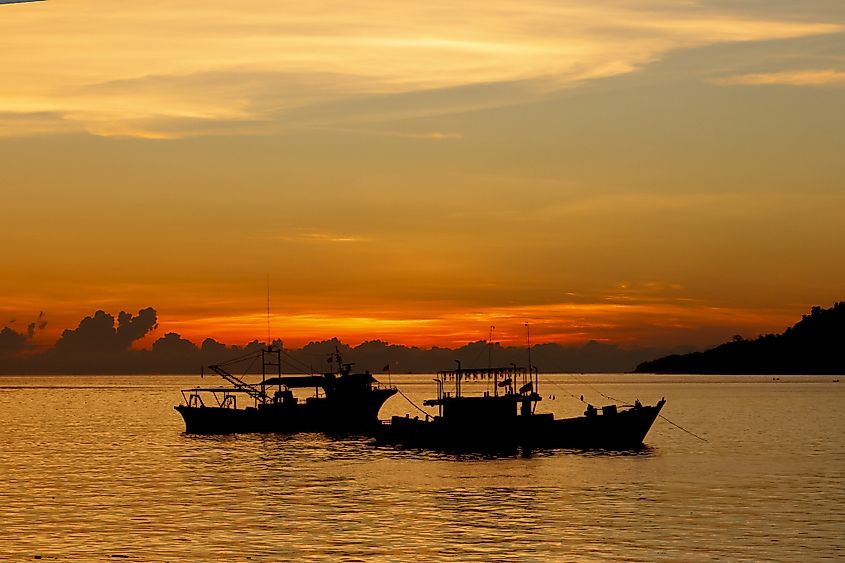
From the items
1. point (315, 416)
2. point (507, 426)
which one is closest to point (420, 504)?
point (507, 426)

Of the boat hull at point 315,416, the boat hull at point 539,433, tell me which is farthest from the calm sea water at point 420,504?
the boat hull at point 315,416

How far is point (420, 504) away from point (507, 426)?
38.8 metres

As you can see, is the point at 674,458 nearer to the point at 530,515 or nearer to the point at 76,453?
the point at 530,515

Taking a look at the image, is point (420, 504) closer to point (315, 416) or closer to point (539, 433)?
point (539, 433)

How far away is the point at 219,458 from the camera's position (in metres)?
116

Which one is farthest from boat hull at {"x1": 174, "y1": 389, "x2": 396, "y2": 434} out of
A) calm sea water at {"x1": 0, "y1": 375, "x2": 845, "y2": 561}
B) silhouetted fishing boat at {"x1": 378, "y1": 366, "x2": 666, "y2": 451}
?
silhouetted fishing boat at {"x1": 378, "y1": 366, "x2": 666, "y2": 451}

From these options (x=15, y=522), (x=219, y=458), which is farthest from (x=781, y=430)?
(x=15, y=522)

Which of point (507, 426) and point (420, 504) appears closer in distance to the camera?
point (420, 504)

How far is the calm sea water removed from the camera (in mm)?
56812

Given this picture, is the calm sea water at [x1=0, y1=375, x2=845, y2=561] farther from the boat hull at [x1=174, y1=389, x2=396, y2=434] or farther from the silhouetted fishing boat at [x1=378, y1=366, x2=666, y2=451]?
the boat hull at [x1=174, y1=389, x2=396, y2=434]

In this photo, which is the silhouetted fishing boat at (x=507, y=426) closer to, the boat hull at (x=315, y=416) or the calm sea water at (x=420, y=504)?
the calm sea water at (x=420, y=504)

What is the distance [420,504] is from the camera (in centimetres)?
7412

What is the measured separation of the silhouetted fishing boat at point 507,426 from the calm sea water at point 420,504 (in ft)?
10.3

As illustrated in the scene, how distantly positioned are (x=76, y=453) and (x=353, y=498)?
195 ft
